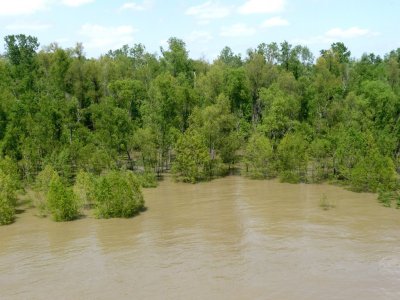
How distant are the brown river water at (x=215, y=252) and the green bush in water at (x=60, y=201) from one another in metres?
0.92

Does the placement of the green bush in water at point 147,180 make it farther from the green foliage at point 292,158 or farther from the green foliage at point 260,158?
the green foliage at point 292,158

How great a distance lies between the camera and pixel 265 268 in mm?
26438

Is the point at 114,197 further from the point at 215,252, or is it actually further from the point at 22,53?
the point at 22,53

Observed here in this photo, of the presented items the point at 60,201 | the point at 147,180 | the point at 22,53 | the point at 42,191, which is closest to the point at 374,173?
the point at 147,180

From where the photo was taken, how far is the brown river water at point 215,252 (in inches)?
950

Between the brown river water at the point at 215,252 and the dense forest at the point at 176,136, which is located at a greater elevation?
the dense forest at the point at 176,136

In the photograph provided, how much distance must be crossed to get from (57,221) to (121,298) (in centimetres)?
1503

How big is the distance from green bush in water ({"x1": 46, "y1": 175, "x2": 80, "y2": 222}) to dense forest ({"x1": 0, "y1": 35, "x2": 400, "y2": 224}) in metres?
0.08

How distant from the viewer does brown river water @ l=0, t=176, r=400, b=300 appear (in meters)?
24.1

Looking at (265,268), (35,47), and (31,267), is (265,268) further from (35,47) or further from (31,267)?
(35,47)

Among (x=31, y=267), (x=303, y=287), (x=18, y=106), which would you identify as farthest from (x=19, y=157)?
(x=303, y=287)

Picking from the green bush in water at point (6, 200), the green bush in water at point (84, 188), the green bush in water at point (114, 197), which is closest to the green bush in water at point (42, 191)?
the green bush in water at point (6, 200)

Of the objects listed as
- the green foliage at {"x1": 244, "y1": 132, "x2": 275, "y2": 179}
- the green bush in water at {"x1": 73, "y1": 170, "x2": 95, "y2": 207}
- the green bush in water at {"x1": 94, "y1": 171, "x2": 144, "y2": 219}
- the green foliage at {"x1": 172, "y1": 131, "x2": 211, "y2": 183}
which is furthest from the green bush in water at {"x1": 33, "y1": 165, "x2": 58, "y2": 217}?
the green foliage at {"x1": 244, "y1": 132, "x2": 275, "y2": 179}

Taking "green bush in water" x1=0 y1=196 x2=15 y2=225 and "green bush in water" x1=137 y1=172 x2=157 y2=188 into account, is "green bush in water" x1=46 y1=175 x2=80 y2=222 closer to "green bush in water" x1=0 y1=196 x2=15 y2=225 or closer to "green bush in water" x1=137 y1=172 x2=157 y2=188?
"green bush in water" x1=0 y1=196 x2=15 y2=225
